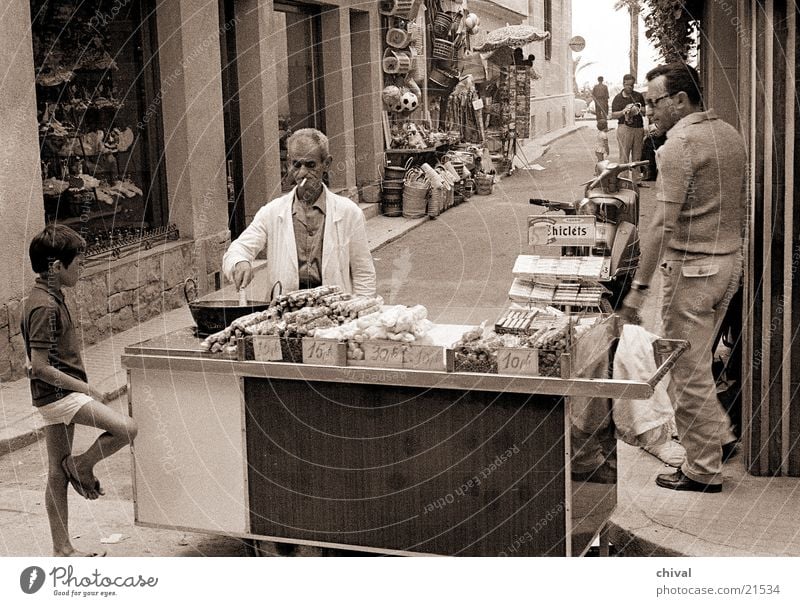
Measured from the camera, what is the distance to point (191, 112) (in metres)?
9.88

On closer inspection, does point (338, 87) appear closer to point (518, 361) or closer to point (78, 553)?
point (78, 553)

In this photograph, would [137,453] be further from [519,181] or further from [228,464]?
[519,181]

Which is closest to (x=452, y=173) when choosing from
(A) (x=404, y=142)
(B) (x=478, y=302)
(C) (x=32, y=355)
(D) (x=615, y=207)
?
(A) (x=404, y=142)

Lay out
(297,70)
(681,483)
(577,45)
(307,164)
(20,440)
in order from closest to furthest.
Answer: (307,164) < (681,483) < (20,440) < (577,45) < (297,70)

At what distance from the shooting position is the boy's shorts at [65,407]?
4.20 metres

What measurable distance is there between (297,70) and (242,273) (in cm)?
953

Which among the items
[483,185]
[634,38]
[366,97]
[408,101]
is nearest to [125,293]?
[366,97]

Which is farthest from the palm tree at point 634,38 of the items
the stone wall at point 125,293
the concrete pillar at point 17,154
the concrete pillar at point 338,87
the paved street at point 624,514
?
the concrete pillar at point 17,154

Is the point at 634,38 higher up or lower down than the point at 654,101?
higher up

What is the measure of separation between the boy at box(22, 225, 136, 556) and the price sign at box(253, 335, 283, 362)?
0.62 metres

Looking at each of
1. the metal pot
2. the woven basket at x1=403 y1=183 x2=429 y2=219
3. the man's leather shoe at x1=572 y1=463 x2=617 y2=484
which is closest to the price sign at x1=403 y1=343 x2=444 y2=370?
the man's leather shoe at x1=572 y1=463 x2=617 y2=484

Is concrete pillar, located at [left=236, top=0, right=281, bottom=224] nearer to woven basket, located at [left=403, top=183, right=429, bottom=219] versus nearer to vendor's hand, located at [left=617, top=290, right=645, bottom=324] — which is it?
woven basket, located at [left=403, top=183, right=429, bottom=219]

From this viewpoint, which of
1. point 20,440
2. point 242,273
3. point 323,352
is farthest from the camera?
point 20,440

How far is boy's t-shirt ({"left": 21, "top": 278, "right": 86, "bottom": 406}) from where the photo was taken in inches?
161
